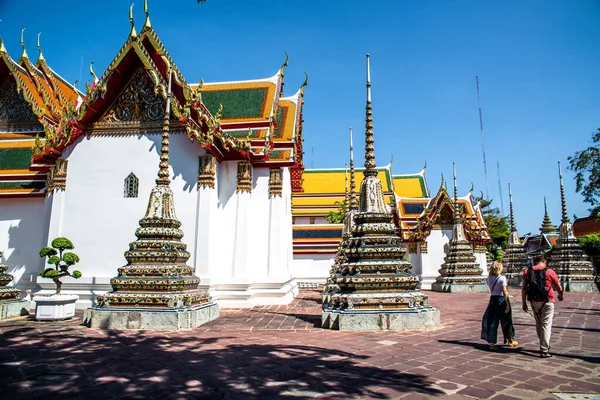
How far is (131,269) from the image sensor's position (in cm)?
759

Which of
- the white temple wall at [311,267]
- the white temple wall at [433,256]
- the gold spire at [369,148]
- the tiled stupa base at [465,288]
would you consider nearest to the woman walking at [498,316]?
the gold spire at [369,148]

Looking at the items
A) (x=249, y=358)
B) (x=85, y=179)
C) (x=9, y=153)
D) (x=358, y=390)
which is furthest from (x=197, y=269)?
(x=9, y=153)

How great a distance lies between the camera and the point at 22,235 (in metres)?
12.9

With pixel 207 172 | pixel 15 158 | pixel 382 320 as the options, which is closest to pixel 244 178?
pixel 207 172

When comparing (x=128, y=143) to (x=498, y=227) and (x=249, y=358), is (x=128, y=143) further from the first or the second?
(x=498, y=227)

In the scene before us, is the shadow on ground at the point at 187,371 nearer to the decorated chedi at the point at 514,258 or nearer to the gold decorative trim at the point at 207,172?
the gold decorative trim at the point at 207,172

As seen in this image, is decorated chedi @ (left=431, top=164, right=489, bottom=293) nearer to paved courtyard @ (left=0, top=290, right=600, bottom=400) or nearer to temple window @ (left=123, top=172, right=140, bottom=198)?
paved courtyard @ (left=0, top=290, right=600, bottom=400)

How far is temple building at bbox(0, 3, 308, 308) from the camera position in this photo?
11281 millimetres

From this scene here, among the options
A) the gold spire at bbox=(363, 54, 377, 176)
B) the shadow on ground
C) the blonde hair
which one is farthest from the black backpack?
the gold spire at bbox=(363, 54, 377, 176)

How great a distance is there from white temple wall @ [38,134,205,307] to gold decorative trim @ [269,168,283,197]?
2332mm

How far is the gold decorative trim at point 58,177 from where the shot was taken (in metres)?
11.7

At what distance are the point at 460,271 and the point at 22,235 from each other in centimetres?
1648

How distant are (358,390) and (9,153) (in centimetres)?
1568

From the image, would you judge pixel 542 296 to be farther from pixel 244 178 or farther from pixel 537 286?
pixel 244 178
